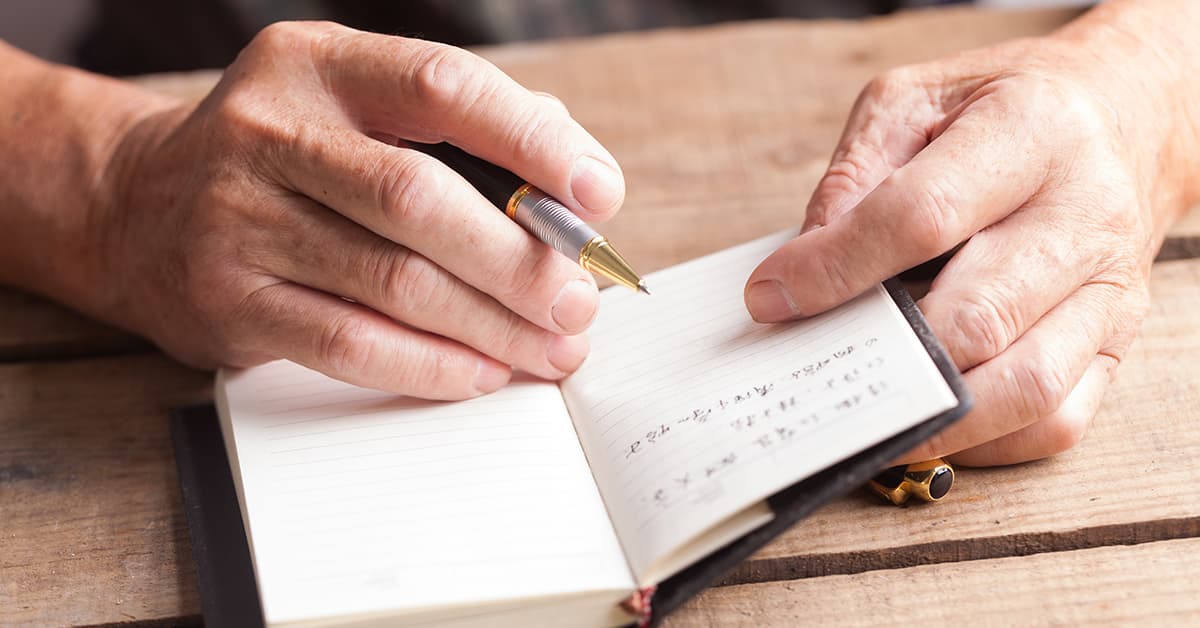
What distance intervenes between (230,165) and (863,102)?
670mm

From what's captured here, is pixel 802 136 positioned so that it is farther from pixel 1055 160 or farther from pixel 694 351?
pixel 694 351

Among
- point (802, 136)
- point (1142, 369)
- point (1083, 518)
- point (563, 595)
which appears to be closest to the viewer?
point (563, 595)

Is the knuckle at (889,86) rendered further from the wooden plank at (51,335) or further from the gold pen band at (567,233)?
the wooden plank at (51,335)

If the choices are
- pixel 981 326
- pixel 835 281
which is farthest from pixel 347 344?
pixel 981 326

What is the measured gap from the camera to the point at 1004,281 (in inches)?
35.1

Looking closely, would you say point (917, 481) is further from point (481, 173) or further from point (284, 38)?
point (284, 38)

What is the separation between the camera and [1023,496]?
901 mm

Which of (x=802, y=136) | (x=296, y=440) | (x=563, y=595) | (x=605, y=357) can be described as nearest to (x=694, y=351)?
(x=605, y=357)

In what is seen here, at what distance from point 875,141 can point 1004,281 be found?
0.75ft

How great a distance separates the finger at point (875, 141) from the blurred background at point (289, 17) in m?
0.76

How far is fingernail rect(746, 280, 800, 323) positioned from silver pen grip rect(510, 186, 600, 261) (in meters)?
0.17

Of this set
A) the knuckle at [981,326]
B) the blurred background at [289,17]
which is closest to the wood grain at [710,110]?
the blurred background at [289,17]

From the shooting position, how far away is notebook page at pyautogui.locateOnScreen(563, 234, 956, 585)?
0.76 meters

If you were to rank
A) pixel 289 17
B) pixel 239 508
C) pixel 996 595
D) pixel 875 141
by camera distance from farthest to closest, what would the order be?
pixel 289 17 → pixel 875 141 → pixel 239 508 → pixel 996 595
